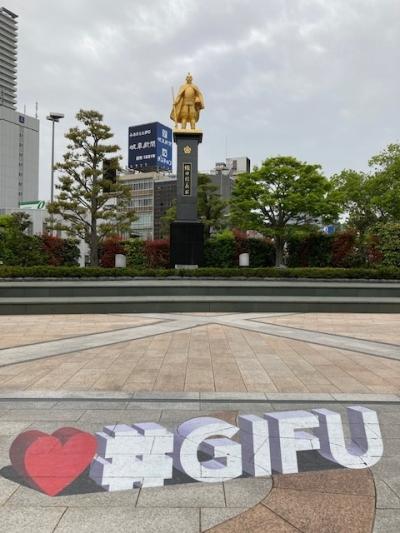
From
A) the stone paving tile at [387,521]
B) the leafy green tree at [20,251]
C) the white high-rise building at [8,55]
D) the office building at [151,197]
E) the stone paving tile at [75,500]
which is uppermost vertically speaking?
the white high-rise building at [8,55]

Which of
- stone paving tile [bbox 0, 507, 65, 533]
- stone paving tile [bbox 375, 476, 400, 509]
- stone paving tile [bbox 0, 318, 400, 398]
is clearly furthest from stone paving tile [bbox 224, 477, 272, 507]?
stone paving tile [bbox 0, 318, 400, 398]

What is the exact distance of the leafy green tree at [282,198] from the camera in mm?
25531

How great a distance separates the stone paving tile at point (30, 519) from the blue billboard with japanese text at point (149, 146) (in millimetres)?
99197

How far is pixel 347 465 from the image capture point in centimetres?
378

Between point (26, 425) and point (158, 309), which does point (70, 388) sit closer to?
point (26, 425)

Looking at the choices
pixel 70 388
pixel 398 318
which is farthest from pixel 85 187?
pixel 70 388

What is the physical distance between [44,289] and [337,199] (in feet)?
57.9

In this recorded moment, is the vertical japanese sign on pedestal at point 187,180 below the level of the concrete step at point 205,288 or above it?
above

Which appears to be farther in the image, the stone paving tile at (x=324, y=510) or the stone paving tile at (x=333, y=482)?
the stone paving tile at (x=333, y=482)

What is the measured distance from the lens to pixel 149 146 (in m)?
102

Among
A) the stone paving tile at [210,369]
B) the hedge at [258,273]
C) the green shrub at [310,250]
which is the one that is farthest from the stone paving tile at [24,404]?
the green shrub at [310,250]

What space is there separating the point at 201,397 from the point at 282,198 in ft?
70.1

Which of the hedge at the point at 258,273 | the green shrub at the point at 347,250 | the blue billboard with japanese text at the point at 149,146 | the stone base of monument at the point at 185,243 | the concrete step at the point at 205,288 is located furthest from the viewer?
the blue billboard with japanese text at the point at 149,146

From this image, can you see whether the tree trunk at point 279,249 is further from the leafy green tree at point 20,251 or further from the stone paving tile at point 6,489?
the stone paving tile at point 6,489
